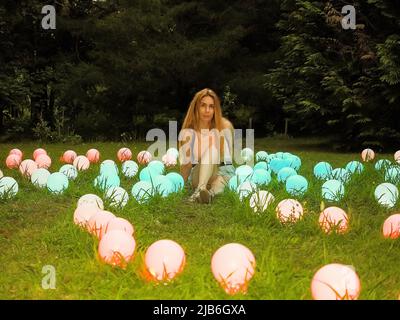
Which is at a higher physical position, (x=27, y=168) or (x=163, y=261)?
(x=27, y=168)

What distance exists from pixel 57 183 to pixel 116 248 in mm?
2075

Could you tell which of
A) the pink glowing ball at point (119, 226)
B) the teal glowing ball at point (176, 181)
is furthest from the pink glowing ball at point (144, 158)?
the pink glowing ball at point (119, 226)

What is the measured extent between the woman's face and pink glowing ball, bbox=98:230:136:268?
96.2 inches

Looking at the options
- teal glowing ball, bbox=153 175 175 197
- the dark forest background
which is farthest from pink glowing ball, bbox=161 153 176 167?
the dark forest background

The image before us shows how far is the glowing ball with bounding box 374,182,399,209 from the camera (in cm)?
411

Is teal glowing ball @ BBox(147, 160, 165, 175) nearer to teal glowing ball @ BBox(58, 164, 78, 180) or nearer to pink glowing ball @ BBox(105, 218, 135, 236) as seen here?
teal glowing ball @ BBox(58, 164, 78, 180)

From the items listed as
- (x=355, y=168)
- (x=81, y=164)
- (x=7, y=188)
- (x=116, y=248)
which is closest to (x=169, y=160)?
(x=81, y=164)

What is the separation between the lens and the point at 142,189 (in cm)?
411

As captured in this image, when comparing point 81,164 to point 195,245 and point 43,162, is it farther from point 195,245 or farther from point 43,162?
point 195,245

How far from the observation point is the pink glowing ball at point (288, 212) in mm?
3490

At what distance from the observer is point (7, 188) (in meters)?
4.35

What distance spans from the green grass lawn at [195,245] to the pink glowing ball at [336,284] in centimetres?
13
